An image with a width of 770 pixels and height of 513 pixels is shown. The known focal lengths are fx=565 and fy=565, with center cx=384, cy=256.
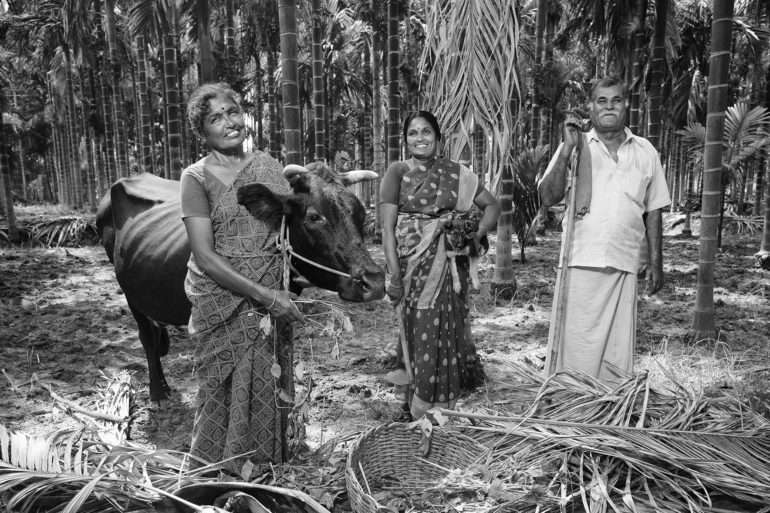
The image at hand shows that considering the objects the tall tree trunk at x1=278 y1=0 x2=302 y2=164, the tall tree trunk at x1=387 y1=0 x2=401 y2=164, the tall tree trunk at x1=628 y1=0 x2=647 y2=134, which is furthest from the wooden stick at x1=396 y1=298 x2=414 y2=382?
the tall tree trunk at x1=628 y1=0 x2=647 y2=134

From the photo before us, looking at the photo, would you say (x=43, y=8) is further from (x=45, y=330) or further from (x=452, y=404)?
(x=452, y=404)

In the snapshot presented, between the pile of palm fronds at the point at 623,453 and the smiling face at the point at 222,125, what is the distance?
143 centimetres

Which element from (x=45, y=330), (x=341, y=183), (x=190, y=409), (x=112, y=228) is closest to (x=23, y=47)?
(x=45, y=330)

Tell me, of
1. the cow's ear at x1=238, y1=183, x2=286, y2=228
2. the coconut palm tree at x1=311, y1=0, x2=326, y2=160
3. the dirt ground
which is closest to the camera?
the cow's ear at x1=238, y1=183, x2=286, y2=228

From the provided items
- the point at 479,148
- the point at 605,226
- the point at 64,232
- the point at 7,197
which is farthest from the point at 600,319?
the point at 479,148

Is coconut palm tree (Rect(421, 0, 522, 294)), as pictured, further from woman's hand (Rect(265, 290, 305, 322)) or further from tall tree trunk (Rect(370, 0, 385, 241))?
tall tree trunk (Rect(370, 0, 385, 241))

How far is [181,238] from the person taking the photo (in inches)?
145

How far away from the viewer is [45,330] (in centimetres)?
683

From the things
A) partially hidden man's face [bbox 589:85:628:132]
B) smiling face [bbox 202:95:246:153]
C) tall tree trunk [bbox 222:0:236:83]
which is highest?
tall tree trunk [bbox 222:0:236:83]

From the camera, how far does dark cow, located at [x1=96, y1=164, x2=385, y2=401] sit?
2617 mm

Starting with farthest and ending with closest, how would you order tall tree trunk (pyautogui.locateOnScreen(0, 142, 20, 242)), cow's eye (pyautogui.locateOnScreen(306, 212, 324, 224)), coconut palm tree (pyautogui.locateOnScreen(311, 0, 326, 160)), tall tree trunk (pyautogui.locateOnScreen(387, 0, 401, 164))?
tall tree trunk (pyautogui.locateOnScreen(0, 142, 20, 242)) < coconut palm tree (pyautogui.locateOnScreen(311, 0, 326, 160)) < tall tree trunk (pyautogui.locateOnScreen(387, 0, 401, 164)) < cow's eye (pyautogui.locateOnScreen(306, 212, 324, 224))

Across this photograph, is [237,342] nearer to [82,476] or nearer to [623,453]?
[82,476]

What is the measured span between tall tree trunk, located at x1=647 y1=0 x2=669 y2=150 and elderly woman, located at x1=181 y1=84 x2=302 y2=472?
8.33m

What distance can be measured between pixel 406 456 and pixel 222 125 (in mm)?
1608
